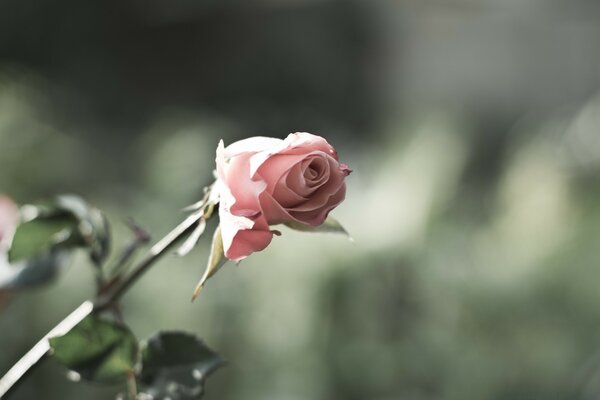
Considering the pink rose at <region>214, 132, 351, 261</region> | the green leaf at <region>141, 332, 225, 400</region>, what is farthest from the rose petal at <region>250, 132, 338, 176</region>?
the green leaf at <region>141, 332, 225, 400</region>

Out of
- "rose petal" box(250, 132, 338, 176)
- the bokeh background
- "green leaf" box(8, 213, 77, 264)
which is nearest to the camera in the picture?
"rose petal" box(250, 132, 338, 176)

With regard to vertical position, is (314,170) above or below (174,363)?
above

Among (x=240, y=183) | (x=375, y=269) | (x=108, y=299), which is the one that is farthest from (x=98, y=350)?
(x=375, y=269)

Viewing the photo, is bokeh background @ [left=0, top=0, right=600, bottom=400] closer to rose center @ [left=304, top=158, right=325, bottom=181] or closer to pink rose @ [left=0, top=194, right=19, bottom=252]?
pink rose @ [left=0, top=194, right=19, bottom=252]

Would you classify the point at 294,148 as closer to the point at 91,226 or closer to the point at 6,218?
the point at 91,226

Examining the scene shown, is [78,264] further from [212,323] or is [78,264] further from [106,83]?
[106,83]

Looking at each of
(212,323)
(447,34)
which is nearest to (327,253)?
(212,323)
